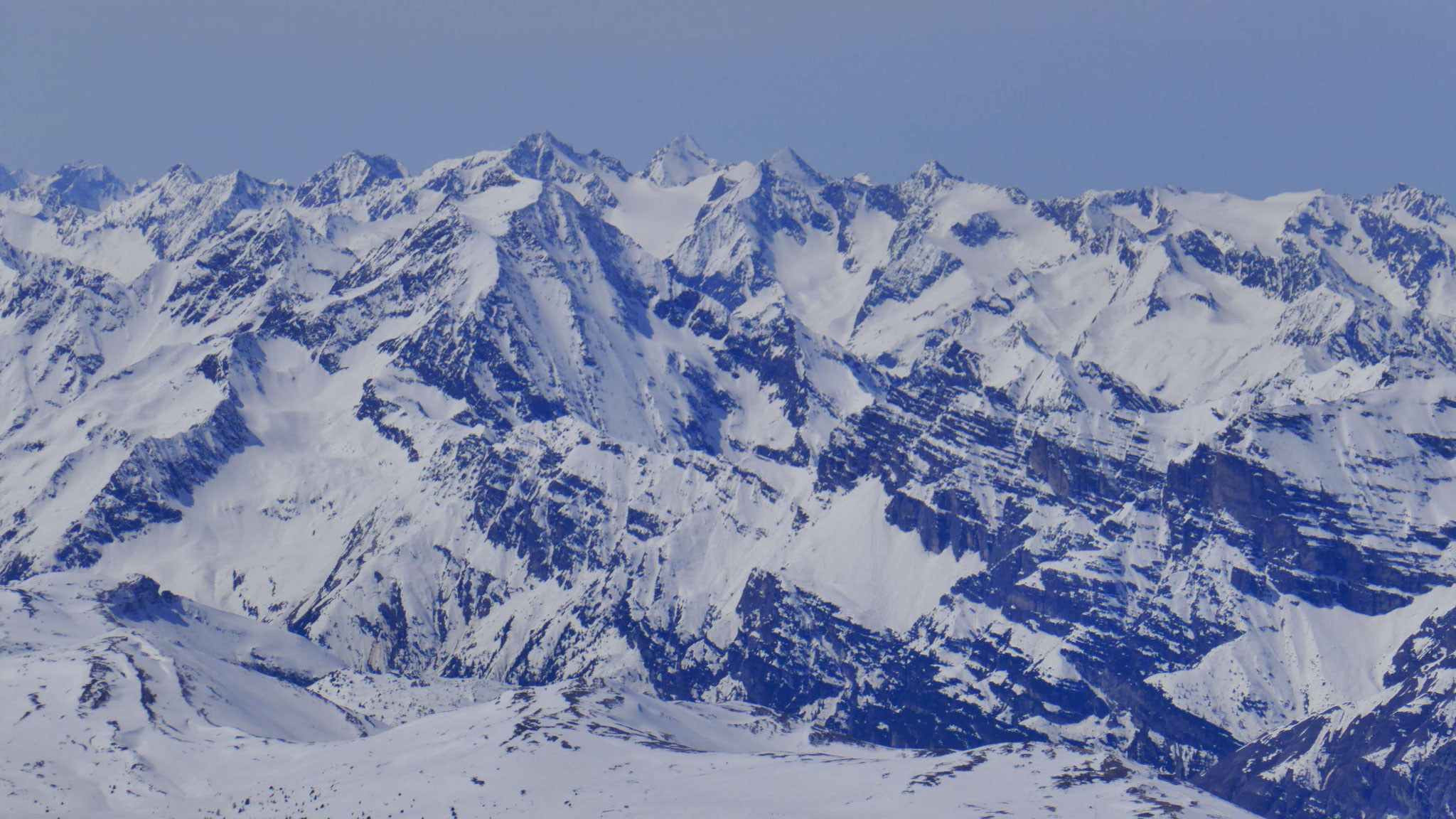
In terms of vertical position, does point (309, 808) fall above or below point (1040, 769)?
below

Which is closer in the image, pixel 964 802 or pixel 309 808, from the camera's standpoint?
pixel 964 802

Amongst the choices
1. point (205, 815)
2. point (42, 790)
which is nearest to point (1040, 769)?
point (205, 815)

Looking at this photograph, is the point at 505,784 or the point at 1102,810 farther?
the point at 505,784

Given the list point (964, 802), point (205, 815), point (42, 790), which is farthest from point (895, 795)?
point (42, 790)

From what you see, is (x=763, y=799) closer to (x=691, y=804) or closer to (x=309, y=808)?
(x=691, y=804)

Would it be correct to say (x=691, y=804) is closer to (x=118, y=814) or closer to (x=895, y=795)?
(x=895, y=795)

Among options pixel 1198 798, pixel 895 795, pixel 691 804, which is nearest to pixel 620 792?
pixel 691 804

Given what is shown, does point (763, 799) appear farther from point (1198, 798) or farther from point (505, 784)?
point (1198, 798)
